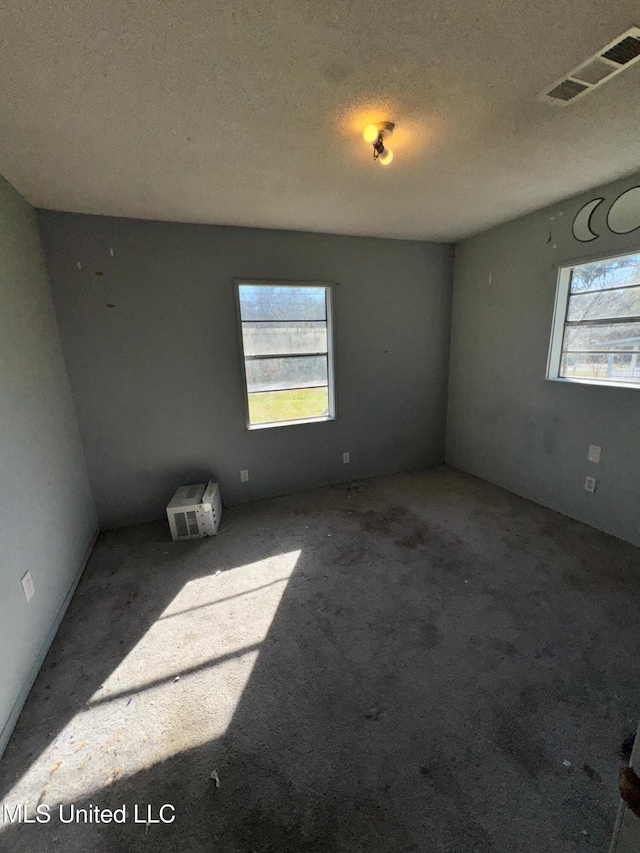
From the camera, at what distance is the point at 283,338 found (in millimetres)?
3260

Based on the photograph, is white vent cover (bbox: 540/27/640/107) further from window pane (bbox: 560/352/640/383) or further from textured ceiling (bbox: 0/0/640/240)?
window pane (bbox: 560/352/640/383)

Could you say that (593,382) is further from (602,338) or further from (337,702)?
(337,702)

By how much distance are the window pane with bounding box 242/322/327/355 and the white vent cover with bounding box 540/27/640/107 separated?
2199mm

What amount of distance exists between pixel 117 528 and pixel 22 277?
2003mm

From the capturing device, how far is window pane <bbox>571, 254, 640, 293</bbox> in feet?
7.89

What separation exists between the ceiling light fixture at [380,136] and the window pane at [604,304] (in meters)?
2.01

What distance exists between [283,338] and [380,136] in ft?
5.98

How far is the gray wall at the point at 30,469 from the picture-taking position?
156cm

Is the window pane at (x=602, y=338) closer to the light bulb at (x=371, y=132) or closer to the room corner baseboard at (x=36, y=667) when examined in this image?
the light bulb at (x=371, y=132)

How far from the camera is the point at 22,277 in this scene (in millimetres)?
2084

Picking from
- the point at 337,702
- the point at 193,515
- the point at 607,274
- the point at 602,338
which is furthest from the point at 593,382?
the point at 193,515

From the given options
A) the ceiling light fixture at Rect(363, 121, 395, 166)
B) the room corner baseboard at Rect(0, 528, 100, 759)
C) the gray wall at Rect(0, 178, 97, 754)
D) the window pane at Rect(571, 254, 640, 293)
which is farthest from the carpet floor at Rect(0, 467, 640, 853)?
the ceiling light fixture at Rect(363, 121, 395, 166)

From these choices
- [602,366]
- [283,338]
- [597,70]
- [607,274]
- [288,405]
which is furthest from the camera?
[288,405]

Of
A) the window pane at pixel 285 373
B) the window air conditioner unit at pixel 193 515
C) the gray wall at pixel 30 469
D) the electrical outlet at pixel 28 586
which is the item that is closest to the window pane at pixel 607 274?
the window pane at pixel 285 373
